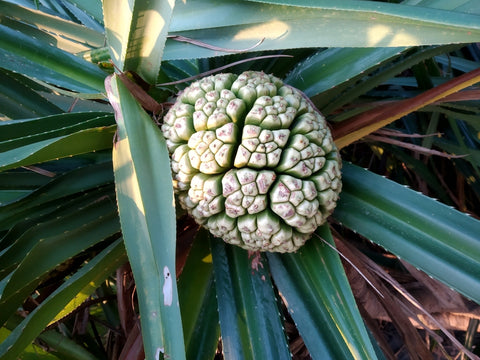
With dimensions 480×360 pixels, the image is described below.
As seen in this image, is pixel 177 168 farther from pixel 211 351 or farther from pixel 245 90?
pixel 211 351

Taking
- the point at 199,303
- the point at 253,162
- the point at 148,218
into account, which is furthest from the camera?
the point at 199,303

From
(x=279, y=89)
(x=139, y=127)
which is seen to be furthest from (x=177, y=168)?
(x=279, y=89)

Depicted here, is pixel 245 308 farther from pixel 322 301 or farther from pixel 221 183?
pixel 221 183

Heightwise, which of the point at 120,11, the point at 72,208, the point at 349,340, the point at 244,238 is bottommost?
the point at 349,340

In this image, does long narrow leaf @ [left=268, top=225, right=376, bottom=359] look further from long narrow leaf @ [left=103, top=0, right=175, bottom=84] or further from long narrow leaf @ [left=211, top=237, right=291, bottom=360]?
long narrow leaf @ [left=103, top=0, right=175, bottom=84]

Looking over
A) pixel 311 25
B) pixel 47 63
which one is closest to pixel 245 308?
pixel 311 25

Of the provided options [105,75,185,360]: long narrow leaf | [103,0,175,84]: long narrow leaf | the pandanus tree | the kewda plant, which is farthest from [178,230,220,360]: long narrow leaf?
[103,0,175,84]: long narrow leaf

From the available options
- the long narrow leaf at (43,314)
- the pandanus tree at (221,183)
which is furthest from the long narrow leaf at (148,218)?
the long narrow leaf at (43,314)
